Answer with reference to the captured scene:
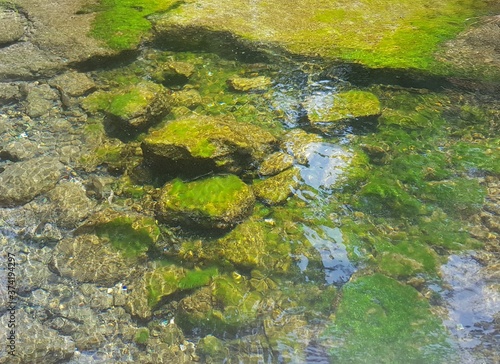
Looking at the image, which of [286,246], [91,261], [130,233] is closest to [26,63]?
[130,233]

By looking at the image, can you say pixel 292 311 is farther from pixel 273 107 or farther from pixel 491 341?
pixel 273 107

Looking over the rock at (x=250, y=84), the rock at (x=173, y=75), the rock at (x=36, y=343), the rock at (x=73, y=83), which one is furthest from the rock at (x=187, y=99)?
the rock at (x=36, y=343)

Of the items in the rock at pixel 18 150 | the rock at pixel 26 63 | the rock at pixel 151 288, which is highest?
the rock at pixel 26 63

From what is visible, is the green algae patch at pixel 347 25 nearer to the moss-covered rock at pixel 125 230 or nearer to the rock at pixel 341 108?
the rock at pixel 341 108

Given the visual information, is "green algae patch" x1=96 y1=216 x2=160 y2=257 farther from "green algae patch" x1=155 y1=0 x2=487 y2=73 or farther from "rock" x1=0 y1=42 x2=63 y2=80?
"green algae patch" x1=155 y1=0 x2=487 y2=73

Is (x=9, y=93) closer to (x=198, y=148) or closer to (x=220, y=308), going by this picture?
(x=198, y=148)

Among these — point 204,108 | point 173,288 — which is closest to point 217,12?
point 204,108
